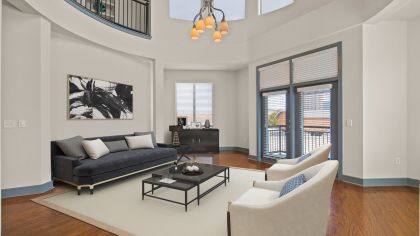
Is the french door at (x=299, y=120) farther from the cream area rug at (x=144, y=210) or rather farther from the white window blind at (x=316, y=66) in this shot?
the cream area rug at (x=144, y=210)

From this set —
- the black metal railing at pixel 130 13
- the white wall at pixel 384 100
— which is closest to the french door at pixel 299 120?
the white wall at pixel 384 100

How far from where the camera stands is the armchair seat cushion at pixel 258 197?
2.10 m

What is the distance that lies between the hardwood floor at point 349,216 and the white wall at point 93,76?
4.71 ft

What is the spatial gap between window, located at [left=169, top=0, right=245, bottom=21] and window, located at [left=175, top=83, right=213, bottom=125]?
2151 mm

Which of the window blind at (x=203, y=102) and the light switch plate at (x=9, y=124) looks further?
the window blind at (x=203, y=102)

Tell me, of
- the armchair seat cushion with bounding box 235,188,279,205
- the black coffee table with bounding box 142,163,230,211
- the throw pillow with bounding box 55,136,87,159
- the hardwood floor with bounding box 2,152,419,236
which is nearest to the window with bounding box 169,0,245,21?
the throw pillow with bounding box 55,136,87,159

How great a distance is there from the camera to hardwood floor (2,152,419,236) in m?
2.31

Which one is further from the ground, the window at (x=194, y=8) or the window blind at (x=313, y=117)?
the window at (x=194, y=8)

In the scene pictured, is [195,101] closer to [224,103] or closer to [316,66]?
[224,103]

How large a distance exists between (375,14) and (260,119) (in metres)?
3.24

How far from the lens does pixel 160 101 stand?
6.09 m

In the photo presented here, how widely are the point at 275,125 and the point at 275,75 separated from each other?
129 centimetres

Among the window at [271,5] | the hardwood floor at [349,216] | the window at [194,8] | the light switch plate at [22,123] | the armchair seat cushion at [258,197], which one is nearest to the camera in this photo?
the armchair seat cushion at [258,197]

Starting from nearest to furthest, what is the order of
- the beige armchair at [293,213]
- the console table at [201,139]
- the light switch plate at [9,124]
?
1. the beige armchair at [293,213]
2. the light switch plate at [9,124]
3. the console table at [201,139]
